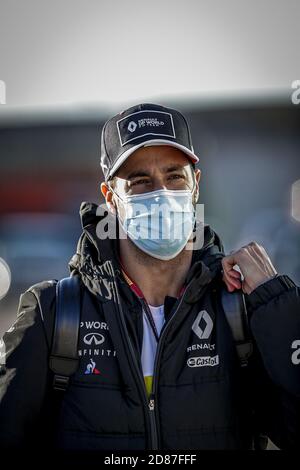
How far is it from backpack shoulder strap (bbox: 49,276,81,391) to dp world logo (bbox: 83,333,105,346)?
2.4 inches

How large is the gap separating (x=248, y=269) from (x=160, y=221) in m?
0.56

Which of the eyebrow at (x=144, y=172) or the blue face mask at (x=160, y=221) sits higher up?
the eyebrow at (x=144, y=172)

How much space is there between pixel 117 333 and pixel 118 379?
0.19 metres

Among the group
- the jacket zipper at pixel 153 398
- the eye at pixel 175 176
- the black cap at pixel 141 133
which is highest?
the black cap at pixel 141 133

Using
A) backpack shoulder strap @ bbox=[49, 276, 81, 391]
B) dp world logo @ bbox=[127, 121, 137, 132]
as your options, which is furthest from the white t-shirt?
dp world logo @ bbox=[127, 121, 137, 132]

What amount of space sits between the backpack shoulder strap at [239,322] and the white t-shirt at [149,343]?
299 mm

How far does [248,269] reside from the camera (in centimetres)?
234

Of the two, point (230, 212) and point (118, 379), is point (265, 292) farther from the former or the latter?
point (230, 212)

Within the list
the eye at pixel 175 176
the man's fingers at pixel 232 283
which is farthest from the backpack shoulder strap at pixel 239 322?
the eye at pixel 175 176

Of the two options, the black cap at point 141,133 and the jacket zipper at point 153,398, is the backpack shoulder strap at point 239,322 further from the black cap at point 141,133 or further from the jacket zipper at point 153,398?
the black cap at point 141,133

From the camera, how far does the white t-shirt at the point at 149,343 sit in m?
2.27

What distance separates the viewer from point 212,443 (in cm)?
221

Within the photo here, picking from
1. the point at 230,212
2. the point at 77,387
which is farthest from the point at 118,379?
the point at 230,212

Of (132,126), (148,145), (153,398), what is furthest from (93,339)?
(132,126)
